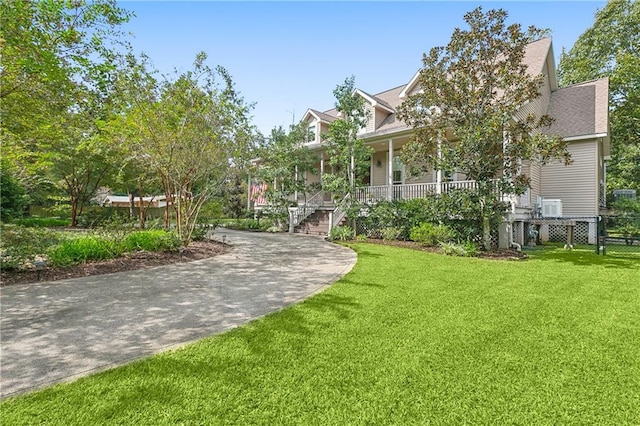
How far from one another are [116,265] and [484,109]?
10.7 m

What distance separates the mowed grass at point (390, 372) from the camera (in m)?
2.09

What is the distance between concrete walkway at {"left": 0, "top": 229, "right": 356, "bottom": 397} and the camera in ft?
9.11

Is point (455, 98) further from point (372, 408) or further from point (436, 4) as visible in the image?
point (372, 408)

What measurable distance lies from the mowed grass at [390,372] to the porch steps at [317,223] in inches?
412

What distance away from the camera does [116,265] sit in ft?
22.2

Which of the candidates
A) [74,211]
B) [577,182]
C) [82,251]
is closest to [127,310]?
[82,251]

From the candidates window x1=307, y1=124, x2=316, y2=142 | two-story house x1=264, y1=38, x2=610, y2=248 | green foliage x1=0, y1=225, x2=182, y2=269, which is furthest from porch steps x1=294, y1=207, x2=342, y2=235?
green foliage x1=0, y1=225, x2=182, y2=269

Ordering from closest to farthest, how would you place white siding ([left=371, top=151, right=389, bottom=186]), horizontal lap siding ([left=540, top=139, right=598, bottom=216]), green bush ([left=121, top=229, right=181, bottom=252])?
green bush ([left=121, top=229, right=181, bottom=252]) < horizontal lap siding ([left=540, top=139, right=598, bottom=216]) < white siding ([left=371, top=151, right=389, bottom=186])

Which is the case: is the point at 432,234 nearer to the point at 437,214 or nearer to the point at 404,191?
the point at 437,214

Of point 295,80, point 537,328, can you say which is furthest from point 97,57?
point 537,328

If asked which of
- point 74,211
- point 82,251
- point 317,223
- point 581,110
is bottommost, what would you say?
point 82,251

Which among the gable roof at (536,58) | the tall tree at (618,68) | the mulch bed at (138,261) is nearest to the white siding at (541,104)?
the gable roof at (536,58)

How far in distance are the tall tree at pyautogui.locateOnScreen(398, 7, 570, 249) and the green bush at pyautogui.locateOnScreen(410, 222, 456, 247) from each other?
1.10 m

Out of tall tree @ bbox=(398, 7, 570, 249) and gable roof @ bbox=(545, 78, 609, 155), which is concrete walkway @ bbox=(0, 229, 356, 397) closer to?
tall tree @ bbox=(398, 7, 570, 249)
